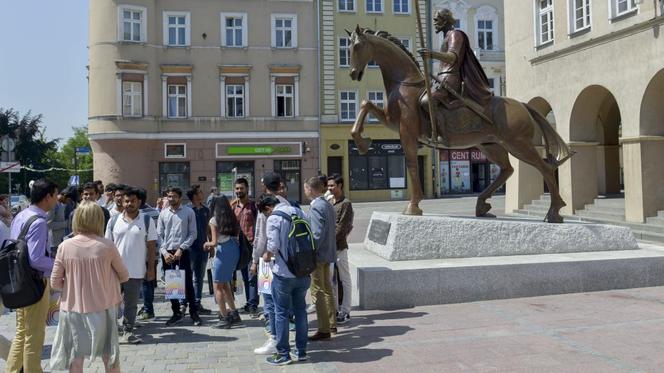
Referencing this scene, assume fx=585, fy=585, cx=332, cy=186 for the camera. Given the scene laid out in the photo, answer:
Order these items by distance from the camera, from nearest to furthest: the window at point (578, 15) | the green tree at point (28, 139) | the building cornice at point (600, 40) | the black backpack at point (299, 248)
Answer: the black backpack at point (299, 248) → the building cornice at point (600, 40) → the window at point (578, 15) → the green tree at point (28, 139)

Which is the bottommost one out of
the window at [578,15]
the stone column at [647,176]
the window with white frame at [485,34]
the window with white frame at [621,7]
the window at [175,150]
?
the stone column at [647,176]

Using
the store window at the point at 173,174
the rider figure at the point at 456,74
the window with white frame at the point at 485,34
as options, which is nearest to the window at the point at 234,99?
the store window at the point at 173,174

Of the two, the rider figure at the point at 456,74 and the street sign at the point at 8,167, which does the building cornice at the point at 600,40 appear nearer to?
the rider figure at the point at 456,74

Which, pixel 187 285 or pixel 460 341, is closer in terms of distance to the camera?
pixel 460 341

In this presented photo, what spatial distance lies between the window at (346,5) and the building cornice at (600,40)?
19.9 meters

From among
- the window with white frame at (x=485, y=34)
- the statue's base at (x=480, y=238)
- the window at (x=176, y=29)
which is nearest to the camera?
the statue's base at (x=480, y=238)

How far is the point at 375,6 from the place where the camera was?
122ft

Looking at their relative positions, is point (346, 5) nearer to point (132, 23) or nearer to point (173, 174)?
point (132, 23)

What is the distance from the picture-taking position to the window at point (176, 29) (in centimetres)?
3266

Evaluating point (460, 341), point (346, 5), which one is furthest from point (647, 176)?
point (346, 5)

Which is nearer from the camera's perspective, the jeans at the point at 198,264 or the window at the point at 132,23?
the jeans at the point at 198,264

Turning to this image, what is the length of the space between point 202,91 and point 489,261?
88.6ft

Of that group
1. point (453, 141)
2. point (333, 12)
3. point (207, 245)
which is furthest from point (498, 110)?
point (333, 12)

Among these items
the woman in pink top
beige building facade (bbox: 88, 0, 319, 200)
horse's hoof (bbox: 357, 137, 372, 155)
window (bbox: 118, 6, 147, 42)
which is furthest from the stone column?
window (bbox: 118, 6, 147, 42)
